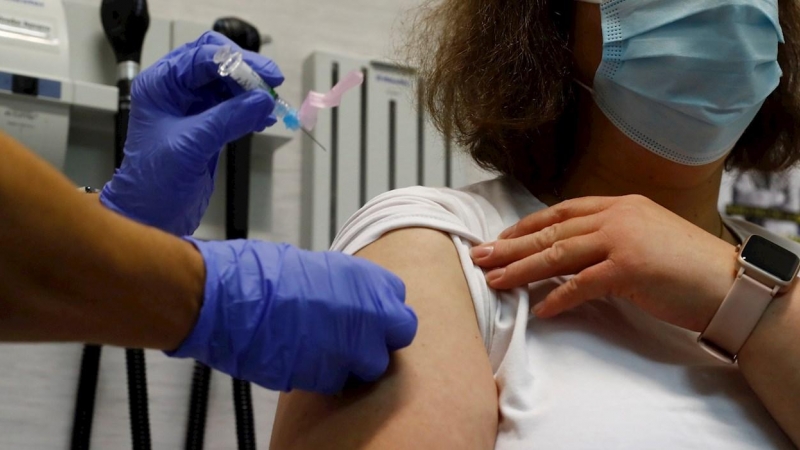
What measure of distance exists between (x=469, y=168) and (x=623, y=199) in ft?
3.30

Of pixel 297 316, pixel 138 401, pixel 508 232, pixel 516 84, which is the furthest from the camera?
pixel 138 401

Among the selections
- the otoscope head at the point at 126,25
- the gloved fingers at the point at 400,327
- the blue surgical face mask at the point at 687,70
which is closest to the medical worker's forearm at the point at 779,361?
the blue surgical face mask at the point at 687,70

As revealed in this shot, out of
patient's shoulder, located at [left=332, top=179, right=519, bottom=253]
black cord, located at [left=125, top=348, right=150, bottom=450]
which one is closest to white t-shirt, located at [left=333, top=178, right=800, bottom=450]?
patient's shoulder, located at [left=332, top=179, right=519, bottom=253]

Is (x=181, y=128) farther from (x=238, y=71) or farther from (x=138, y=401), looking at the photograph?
(x=138, y=401)

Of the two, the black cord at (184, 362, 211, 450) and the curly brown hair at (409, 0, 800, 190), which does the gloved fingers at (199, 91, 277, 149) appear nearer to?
the curly brown hair at (409, 0, 800, 190)

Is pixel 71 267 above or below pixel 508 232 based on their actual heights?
above

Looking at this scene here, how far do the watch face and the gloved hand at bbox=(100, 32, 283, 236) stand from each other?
1.87ft

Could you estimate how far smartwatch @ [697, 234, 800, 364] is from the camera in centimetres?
87

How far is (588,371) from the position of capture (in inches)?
33.9

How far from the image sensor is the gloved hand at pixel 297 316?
69cm

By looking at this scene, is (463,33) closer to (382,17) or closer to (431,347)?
(431,347)

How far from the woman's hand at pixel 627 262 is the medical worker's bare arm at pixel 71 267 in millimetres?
419

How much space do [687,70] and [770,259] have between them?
0.27 m

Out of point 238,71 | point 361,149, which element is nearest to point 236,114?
point 238,71
